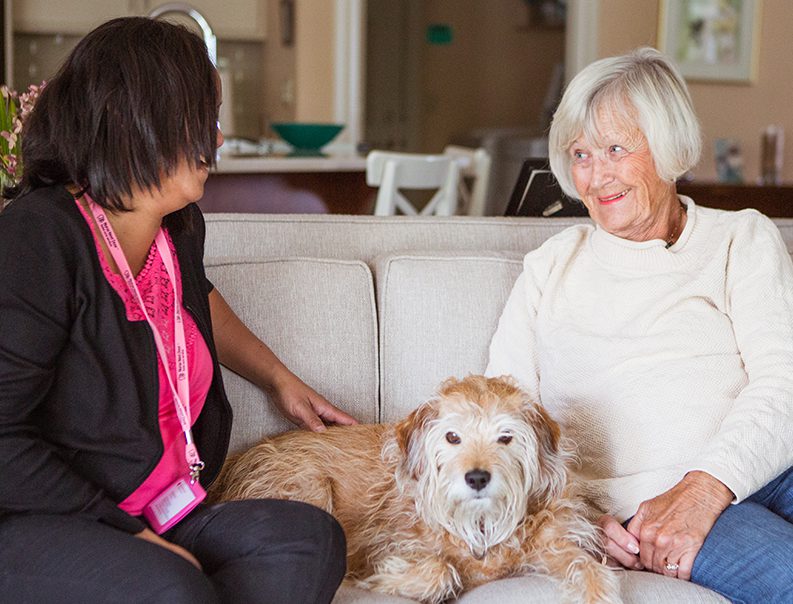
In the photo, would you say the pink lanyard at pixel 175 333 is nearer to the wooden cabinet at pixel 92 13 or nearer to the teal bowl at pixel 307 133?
the teal bowl at pixel 307 133

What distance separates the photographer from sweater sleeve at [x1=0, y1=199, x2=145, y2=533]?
1.34 meters

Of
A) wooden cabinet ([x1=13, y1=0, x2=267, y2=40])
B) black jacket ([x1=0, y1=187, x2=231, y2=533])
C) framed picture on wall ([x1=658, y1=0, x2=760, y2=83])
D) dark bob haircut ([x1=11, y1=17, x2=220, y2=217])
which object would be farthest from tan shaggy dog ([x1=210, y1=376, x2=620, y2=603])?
wooden cabinet ([x1=13, y1=0, x2=267, y2=40])

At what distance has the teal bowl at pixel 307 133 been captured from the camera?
5.14 m

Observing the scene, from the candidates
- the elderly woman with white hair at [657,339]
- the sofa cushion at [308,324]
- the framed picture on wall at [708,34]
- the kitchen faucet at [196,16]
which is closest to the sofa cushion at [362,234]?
the sofa cushion at [308,324]

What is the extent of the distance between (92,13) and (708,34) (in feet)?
13.6

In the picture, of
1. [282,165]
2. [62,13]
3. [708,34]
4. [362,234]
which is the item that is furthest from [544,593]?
[62,13]

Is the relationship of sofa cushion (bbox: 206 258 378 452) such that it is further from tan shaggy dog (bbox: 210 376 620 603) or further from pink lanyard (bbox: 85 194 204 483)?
pink lanyard (bbox: 85 194 204 483)

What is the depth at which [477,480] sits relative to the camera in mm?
1570

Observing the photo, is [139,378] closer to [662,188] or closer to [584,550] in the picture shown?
[584,550]

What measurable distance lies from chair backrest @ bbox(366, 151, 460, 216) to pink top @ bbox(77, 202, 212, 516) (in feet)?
8.21

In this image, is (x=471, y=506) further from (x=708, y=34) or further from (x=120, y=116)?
(x=708, y=34)

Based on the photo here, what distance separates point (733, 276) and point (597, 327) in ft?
0.86

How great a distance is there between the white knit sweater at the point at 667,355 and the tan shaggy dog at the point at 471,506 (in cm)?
18

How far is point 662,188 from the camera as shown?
1.96m
